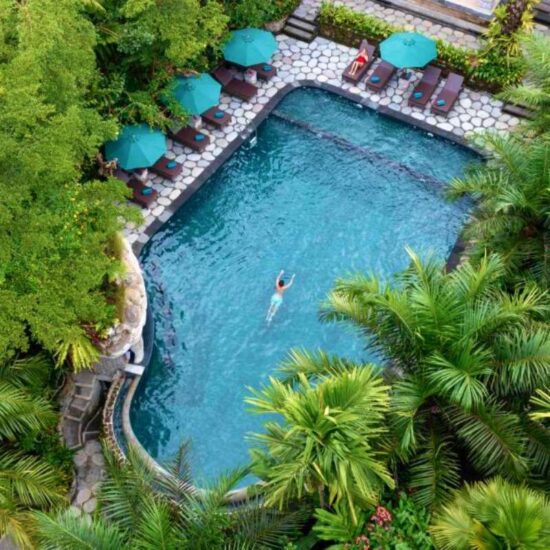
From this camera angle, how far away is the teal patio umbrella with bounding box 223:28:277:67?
20.5 meters

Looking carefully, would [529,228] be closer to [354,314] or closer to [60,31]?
[354,314]

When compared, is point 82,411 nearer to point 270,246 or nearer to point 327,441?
point 270,246

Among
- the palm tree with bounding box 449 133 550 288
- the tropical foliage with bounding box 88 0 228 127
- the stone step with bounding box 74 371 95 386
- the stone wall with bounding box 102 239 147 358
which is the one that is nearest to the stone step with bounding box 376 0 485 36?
the tropical foliage with bounding box 88 0 228 127

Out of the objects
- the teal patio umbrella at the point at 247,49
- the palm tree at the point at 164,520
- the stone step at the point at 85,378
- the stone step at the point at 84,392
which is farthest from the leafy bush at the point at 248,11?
the palm tree at the point at 164,520

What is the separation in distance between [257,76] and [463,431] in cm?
1422

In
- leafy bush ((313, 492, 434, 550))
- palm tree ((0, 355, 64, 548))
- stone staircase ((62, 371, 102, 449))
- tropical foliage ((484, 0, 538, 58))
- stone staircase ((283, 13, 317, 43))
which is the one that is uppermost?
tropical foliage ((484, 0, 538, 58))

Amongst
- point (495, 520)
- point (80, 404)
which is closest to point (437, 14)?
point (80, 404)

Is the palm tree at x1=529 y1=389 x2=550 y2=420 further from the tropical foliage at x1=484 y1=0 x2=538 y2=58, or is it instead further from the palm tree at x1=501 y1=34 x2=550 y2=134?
the tropical foliage at x1=484 y1=0 x2=538 y2=58

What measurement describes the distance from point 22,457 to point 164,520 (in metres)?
4.48

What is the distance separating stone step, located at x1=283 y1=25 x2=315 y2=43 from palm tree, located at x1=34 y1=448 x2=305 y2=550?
15.4 m

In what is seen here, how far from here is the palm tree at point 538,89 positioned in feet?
50.0

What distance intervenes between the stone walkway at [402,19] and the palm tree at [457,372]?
13.1 meters

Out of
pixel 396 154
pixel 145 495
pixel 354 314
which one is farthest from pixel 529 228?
pixel 145 495

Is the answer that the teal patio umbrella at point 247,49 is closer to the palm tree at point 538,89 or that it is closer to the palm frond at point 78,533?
the palm tree at point 538,89
